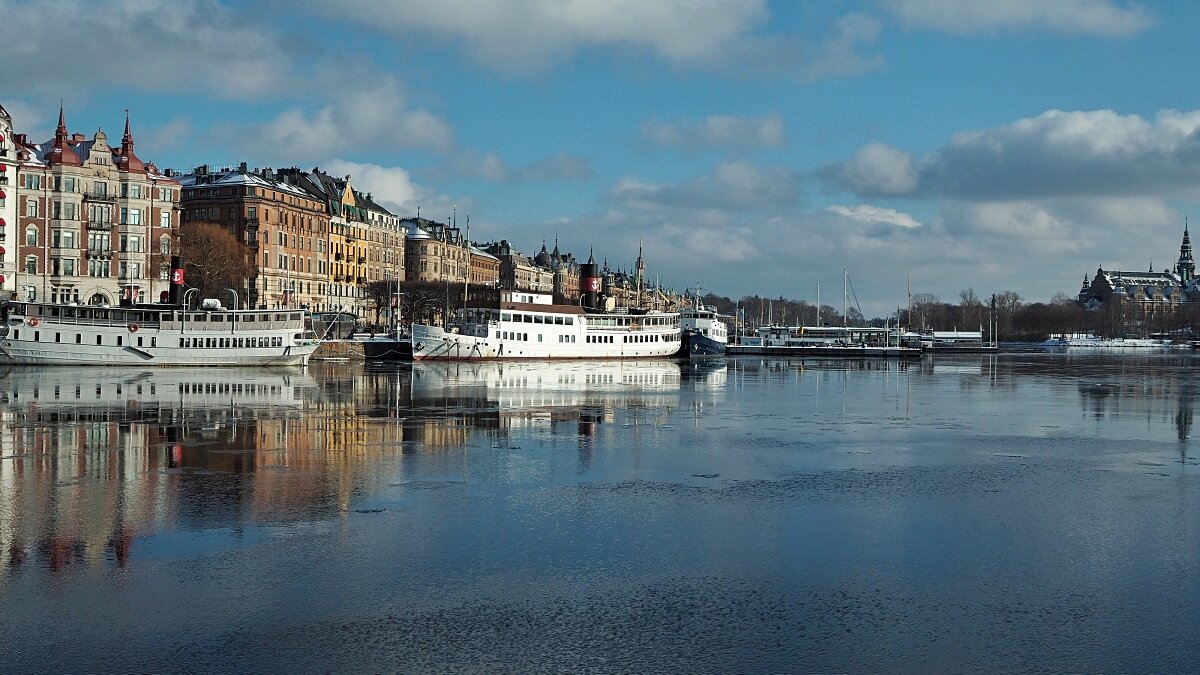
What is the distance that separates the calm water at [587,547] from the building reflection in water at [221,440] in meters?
0.13

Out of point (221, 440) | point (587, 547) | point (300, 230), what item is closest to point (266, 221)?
point (300, 230)

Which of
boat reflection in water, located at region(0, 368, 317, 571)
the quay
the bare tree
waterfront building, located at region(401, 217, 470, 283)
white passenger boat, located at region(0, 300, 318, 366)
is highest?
waterfront building, located at region(401, 217, 470, 283)

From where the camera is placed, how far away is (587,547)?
15.0 m

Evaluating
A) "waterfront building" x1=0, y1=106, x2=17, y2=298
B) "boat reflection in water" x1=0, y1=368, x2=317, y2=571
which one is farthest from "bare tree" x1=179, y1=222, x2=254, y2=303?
"boat reflection in water" x1=0, y1=368, x2=317, y2=571

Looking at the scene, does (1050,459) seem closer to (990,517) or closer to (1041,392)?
(990,517)

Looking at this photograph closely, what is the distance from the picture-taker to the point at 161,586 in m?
12.5

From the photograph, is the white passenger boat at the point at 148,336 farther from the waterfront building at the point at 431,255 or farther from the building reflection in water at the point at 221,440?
the waterfront building at the point at 431,255

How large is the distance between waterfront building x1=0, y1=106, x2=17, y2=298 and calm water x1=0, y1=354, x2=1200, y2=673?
61.7 meters

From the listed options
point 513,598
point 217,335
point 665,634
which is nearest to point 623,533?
point 513,598

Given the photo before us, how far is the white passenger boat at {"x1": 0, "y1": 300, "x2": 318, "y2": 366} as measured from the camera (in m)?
65.2

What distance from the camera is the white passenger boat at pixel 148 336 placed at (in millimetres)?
65250

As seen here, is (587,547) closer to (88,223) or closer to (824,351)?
(88,223)

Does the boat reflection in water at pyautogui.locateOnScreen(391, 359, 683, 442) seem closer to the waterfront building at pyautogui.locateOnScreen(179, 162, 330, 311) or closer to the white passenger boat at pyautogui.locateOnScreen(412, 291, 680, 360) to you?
the white passenger boat at pyautogui.locateOnScreen(412, 291, 680, 360)

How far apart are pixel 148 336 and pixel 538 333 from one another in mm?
37393
